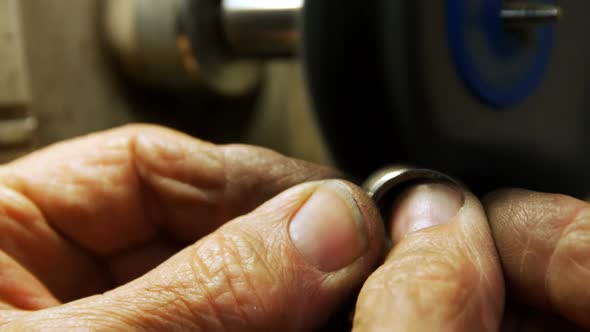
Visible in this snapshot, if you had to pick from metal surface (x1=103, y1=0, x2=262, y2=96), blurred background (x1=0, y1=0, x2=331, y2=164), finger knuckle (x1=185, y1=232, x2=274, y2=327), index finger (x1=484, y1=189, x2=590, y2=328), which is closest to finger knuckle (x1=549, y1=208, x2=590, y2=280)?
index finger (x1=484, y1=189, x2=590, y2=328)

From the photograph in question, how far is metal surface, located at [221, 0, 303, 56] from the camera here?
2.11ft

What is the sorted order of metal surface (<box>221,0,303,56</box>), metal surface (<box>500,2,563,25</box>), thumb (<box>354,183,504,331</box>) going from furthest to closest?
metal surface (<box>221,0,303,56</box>) → metal surface (<box>500,2,563,25</box>) → thumb (<box>354,183,504,331</box>)

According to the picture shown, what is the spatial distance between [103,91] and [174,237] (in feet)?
1.09

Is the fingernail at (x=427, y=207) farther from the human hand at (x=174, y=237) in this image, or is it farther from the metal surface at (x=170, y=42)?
the metal surface at (x=170, y=42)

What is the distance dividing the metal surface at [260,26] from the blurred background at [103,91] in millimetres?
33

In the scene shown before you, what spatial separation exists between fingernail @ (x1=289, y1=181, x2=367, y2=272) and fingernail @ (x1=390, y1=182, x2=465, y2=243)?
2 cm

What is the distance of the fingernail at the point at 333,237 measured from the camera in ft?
0.98

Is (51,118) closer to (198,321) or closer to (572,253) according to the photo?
(198,321)

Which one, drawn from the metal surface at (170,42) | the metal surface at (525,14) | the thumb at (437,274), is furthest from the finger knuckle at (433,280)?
the metal surface at (170,42)

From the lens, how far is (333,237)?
299 mm

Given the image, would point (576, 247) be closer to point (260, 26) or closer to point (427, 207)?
point (427, 207)

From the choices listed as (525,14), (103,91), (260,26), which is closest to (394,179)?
(525,14)

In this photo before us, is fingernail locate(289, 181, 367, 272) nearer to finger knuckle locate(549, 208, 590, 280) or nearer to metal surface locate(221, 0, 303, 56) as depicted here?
finger knuckle locate(549, 208, 590, 280)

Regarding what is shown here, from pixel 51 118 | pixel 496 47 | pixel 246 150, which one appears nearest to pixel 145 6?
pixel 51 118
